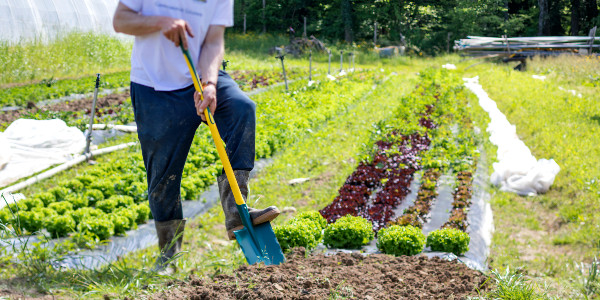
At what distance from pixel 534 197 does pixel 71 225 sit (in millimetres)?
4689

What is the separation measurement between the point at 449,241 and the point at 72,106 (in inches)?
286

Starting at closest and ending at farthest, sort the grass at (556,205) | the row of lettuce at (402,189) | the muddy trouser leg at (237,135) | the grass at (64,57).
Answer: the muddy trouser leg at (237,135) → the row of lettuce at (402,189) → the grass at (556,205) → the grass at (64,57)

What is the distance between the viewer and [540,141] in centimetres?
751

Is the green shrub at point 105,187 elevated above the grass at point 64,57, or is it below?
below

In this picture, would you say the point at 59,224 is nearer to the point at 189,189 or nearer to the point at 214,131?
the point at 189,189

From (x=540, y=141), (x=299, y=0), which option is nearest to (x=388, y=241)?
(x=540, y=141)

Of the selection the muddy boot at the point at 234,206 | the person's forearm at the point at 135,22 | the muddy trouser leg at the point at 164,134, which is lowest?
the muddy boot at the point at 234,206

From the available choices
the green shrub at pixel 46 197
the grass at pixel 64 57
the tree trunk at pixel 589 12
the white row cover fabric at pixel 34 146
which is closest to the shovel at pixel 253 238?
the green shrub at pixel 46 197

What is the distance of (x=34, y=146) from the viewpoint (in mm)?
6125

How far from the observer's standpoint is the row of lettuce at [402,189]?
12.6 feet

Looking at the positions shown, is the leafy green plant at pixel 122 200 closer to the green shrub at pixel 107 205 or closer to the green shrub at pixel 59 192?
the green shrub at pixel 107 205

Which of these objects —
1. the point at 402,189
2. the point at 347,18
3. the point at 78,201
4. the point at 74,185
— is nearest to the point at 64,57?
the point at 74,185

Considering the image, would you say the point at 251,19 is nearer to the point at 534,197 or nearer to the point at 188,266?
the point at 534,197

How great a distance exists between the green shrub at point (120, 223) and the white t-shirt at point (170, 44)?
191 cm
